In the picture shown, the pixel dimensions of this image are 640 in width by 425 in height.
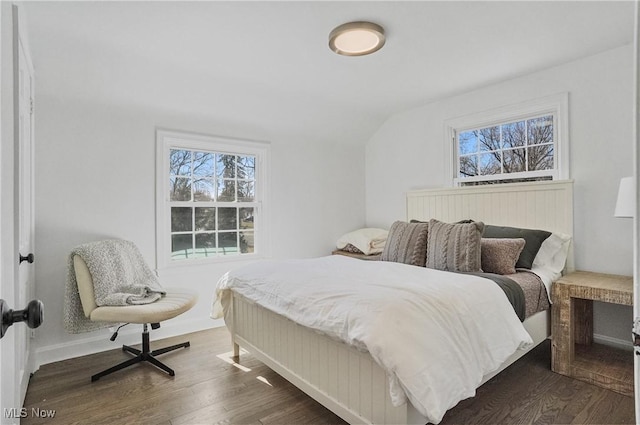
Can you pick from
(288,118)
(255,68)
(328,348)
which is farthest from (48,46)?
(328,348)

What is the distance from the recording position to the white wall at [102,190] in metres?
2.72

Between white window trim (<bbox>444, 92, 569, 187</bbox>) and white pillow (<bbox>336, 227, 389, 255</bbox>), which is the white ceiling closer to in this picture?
white window trim (<bbox>444, 92, 569, 187</bbox>)

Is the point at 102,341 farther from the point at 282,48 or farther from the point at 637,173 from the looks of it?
the point at 637,173

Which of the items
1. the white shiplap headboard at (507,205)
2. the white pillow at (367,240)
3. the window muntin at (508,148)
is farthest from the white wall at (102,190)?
the window muntin at (508,148)

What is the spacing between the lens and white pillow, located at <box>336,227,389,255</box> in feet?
13.6

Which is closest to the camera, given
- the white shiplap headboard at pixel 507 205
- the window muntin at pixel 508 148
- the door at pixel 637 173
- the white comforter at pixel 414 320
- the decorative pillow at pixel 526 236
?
the door at pixel 637 173

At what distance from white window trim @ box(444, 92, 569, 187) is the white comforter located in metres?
1.72

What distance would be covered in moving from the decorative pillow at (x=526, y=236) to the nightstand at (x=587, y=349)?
286 mm

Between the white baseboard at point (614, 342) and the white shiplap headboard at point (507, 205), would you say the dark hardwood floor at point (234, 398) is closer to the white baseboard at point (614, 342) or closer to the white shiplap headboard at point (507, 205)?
the white baseboard at point (614, 342)

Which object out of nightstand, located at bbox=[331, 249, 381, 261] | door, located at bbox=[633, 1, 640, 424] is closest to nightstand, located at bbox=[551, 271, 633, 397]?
nightstand, located at bbox=[331, 249, 381, 261]

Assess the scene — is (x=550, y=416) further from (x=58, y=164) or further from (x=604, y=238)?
(x=58, y=164)

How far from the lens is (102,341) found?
293cm

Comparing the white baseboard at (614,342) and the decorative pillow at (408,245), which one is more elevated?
the decorative pillow at (408,245)

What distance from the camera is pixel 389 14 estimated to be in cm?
221
